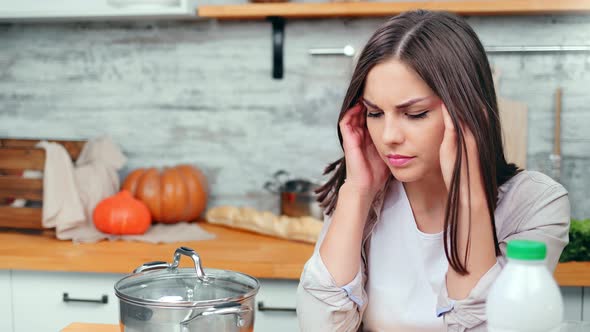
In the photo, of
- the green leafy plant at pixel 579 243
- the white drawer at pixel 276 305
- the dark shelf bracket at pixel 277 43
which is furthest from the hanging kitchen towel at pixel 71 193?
the green leafy plant at pixel 579 243

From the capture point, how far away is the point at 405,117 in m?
1.26

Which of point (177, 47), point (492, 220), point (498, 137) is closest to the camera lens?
point (492, 220)

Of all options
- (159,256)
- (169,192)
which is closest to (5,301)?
(159,256)

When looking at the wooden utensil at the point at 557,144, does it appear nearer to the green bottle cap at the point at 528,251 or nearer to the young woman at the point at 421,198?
the young woman at the point at 421,198

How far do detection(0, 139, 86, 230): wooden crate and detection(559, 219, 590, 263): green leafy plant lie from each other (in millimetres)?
1638

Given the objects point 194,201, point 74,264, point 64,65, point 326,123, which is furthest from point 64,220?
point 326,123

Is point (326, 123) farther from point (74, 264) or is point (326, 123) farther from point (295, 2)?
point (74, 264)

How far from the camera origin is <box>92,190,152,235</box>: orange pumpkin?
2295 mm

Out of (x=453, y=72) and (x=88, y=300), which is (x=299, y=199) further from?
(x=453, y=72)

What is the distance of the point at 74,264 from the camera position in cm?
208

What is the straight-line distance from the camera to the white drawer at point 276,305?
2064 millimetres

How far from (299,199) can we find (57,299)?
2.71 ft

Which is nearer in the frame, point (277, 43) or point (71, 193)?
point (71, 193)

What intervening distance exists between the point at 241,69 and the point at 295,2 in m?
0.32
